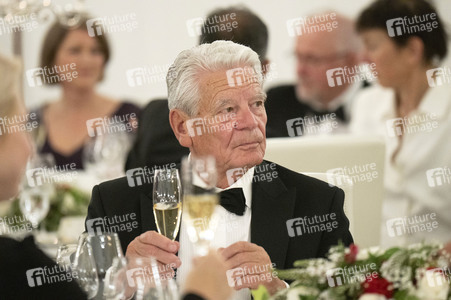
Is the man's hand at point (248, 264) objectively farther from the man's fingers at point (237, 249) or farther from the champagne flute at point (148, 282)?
the champagne flute at point (148, 282)

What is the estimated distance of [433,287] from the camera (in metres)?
1.63

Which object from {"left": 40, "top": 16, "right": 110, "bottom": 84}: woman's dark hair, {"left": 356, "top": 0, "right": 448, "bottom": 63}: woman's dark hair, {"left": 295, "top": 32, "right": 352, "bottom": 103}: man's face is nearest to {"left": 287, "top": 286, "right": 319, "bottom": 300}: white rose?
{"left": 356, "top": 0, "right": 448, "bottom": 63}: woman's dark hair

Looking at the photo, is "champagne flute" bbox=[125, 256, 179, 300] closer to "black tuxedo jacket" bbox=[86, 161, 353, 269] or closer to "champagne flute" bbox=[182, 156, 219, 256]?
"champagne flute" bbox=[182, 156, 219, 256]

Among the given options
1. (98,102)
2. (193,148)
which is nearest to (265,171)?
(193,148)

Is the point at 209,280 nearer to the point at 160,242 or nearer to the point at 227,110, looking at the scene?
the point at 160,242

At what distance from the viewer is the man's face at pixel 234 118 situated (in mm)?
2561

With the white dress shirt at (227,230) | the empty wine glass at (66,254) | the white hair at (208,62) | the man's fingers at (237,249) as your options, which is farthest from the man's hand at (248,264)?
the white hair at (208,62)

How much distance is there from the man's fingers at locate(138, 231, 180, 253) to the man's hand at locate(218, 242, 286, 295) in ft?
0.45

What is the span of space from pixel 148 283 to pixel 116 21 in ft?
Result: 20.8

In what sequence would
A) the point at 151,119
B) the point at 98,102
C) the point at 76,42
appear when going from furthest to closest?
the point at 98,102, the point at 76,42, the point at 151,119

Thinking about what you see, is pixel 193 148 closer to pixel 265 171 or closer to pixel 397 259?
pixel 265 171

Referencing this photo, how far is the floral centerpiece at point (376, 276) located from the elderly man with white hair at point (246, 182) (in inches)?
29.4

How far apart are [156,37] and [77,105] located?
1345mm

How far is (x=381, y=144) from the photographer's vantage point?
305 cm
